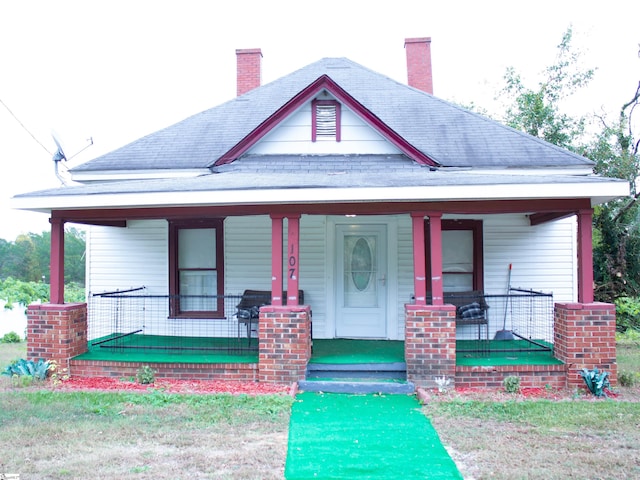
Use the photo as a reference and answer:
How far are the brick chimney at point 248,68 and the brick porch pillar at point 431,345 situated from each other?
822 cm

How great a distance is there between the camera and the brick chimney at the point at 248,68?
13039 mm

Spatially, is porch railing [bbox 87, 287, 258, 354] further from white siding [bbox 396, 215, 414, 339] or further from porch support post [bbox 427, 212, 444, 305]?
porch support post [bbox 427, 212, 444, 305]

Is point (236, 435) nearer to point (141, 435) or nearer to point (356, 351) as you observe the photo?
point (141, 435)

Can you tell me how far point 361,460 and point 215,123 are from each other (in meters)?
8.17

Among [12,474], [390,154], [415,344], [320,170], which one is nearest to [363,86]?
[390,154]

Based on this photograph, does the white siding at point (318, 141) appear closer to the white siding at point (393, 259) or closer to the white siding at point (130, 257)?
the white siding at point (393, 259)

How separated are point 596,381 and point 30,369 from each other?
7642 millimetres

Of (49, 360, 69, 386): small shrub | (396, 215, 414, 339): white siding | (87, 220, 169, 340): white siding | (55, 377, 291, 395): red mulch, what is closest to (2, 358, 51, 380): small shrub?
(49, 360, 69, 386): small shrub

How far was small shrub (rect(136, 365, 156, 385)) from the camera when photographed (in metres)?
7.38

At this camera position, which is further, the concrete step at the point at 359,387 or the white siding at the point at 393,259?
the white siding at the point at 393,259

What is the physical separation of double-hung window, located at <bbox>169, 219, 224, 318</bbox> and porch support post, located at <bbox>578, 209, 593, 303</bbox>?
5978mm

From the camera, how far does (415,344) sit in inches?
278

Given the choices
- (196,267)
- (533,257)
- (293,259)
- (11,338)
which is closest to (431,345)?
(293,259)

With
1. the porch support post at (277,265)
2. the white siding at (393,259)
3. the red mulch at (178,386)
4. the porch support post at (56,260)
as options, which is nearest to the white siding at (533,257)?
the white siding at (393,259)
